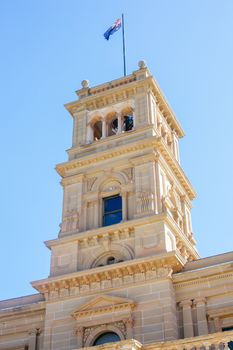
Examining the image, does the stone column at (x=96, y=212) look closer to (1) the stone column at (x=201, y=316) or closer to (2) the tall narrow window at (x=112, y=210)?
(2) the tall narrow window at (x=112, y=210)

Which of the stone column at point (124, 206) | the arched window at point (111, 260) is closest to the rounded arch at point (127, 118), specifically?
the stone column at point (124, 206)

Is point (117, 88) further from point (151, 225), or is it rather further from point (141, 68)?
point (151, 225)

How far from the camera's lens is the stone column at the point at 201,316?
2608cm

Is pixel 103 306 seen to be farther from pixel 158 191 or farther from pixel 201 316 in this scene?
pixel 158 191

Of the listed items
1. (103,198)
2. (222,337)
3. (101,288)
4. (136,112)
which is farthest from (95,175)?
(222,337)

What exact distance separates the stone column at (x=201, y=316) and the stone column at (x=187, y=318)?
1.13 ft

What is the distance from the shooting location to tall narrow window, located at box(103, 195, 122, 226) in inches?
1276

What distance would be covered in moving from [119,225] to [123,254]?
5.06 ft

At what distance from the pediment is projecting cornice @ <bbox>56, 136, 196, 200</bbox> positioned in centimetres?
945

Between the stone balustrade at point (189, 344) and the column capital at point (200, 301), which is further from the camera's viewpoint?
the column capital at point (200, 301)

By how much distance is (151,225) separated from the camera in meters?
29.9

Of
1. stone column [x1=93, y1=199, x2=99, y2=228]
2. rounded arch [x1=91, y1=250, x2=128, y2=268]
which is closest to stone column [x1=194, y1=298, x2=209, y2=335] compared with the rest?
rounded arch [x1=91, y1=250, x2=128, y2=268]

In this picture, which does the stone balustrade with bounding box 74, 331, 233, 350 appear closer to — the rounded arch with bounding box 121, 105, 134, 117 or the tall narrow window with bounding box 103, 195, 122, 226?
the tall narrow window with bounding box 103, 195, 122, 226

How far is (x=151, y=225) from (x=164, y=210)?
145cm
